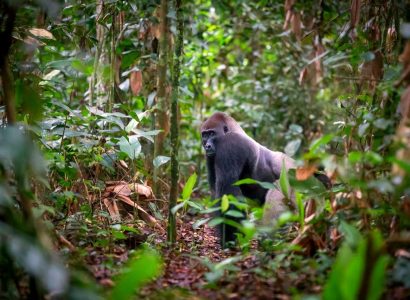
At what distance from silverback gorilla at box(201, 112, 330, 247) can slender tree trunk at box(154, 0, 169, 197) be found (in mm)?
489

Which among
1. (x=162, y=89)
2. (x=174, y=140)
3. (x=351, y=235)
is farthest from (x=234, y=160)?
(x=351, y=235)

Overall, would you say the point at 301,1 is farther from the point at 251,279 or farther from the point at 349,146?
the point at 251,279

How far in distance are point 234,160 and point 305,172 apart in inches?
92.8

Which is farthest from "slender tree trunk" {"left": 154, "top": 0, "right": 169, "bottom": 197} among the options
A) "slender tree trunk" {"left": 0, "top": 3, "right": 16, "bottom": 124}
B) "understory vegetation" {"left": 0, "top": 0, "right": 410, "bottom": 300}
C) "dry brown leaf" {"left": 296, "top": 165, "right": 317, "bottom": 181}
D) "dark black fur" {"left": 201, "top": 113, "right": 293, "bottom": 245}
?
"slender tree trunk" {"left": 0, "top": 3, "right": 16, "bottom": 124}

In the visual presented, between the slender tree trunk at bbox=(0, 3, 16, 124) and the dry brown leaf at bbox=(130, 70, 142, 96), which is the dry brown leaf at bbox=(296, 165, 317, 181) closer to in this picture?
the slender tree trunk at bbox=(0, 3, 16, 124)

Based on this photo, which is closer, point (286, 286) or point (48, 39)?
point (286, 286)

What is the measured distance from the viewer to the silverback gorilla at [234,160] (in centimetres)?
534

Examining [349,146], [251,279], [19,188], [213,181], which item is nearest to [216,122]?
[213,181]

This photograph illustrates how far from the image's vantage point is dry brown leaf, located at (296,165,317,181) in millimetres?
3054

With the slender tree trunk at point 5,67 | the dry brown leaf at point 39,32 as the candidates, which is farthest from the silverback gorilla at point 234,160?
the slender tree trunk at point 5,67

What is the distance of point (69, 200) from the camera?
4.06m

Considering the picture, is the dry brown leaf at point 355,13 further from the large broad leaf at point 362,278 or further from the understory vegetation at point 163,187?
the large broad leaf at point 362,278

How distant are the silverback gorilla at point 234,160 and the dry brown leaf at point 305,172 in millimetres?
2125

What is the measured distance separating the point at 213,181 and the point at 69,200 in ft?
7.14
